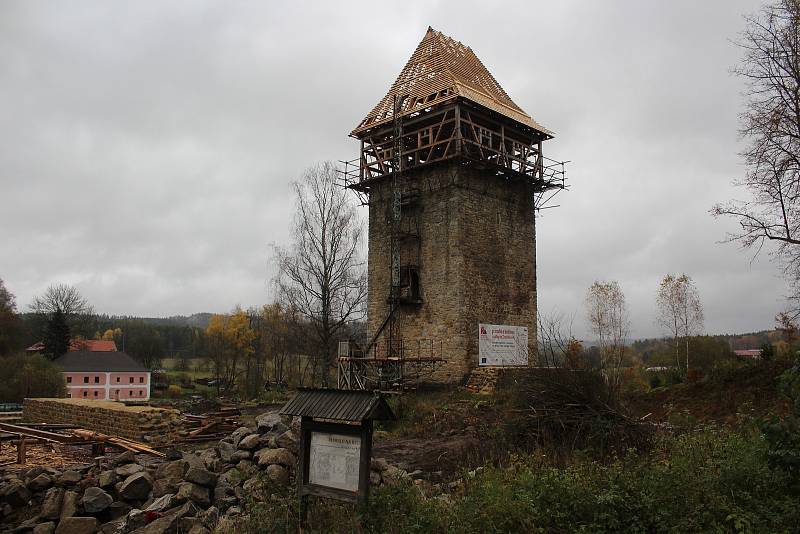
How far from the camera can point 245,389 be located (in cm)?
4138

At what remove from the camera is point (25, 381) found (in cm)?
2952

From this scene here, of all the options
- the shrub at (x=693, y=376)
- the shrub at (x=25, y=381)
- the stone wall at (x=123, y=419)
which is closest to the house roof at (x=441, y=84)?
the shrub at (x=693, y=376)

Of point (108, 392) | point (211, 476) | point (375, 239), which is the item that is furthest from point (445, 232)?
point (108, 392)

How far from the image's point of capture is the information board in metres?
7.63

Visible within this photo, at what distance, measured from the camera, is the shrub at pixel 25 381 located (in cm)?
2906

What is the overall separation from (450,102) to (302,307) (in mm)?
11806

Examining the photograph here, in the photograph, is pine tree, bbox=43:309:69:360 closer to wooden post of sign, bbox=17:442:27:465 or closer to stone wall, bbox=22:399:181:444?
stone wall, bbox=22:399:181:444

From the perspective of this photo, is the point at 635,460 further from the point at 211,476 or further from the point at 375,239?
the point at 375,239

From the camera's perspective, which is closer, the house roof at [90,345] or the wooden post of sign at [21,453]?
the wooden post of sign at [21,453]

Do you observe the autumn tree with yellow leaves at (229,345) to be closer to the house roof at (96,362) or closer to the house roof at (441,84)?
the house roof at (96,362)

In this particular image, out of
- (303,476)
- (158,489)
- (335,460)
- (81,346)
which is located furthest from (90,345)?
(335,460)

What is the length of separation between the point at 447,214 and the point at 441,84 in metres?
5.70

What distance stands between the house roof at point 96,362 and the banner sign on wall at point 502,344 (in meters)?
41.0

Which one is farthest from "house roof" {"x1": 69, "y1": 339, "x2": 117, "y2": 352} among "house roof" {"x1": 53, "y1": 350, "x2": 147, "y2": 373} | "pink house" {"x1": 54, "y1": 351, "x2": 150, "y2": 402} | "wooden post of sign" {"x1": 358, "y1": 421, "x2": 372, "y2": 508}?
"wooden post of sign" {"x1": 358, "y1": 421, "x2": 372, "y2": 508}
